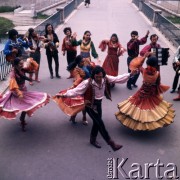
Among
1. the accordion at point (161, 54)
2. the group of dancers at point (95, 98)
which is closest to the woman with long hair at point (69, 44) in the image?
the group of dancers at point (95, 98)

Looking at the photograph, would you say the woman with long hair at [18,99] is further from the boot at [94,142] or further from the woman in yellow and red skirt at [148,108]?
the woman in yellow and red skirt at [148,108]

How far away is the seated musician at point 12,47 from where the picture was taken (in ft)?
24.8

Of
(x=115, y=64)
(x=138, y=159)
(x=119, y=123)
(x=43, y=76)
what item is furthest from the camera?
(x=43, y=76)

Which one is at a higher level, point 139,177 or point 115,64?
point 115,64

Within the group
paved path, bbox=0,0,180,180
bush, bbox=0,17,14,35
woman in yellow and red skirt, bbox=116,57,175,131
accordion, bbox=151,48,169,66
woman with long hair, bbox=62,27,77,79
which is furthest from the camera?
bush, bbox=0,17,14,35

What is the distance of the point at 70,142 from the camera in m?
6.14

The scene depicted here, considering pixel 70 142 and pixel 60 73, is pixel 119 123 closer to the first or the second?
pixel 70 142

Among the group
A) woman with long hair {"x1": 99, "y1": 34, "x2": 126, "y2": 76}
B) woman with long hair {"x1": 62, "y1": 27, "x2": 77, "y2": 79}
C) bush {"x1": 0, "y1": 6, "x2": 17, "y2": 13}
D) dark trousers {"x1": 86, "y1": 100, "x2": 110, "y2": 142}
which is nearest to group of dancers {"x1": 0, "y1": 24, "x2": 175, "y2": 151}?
dark trousers {"x1": 86, "y1": 100, "x2": 110, "y2": 142}

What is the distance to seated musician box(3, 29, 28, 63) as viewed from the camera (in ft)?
24.8

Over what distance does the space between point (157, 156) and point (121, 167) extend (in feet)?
2.58

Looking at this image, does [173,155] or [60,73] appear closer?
[173,155]

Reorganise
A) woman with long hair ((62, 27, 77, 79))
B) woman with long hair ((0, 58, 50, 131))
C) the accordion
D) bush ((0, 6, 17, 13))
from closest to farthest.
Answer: woman with long hair ((0, 58, 50, 131)), the accordion, woman with long hair ((62, 27, 77, 79)), bush ((0, 6, 17, 13))

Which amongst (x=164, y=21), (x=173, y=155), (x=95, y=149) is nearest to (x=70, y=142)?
(x=95, y=149)

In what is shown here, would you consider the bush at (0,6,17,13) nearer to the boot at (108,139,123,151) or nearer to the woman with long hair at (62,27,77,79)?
the woman with long hair at (62,27,77,79)
